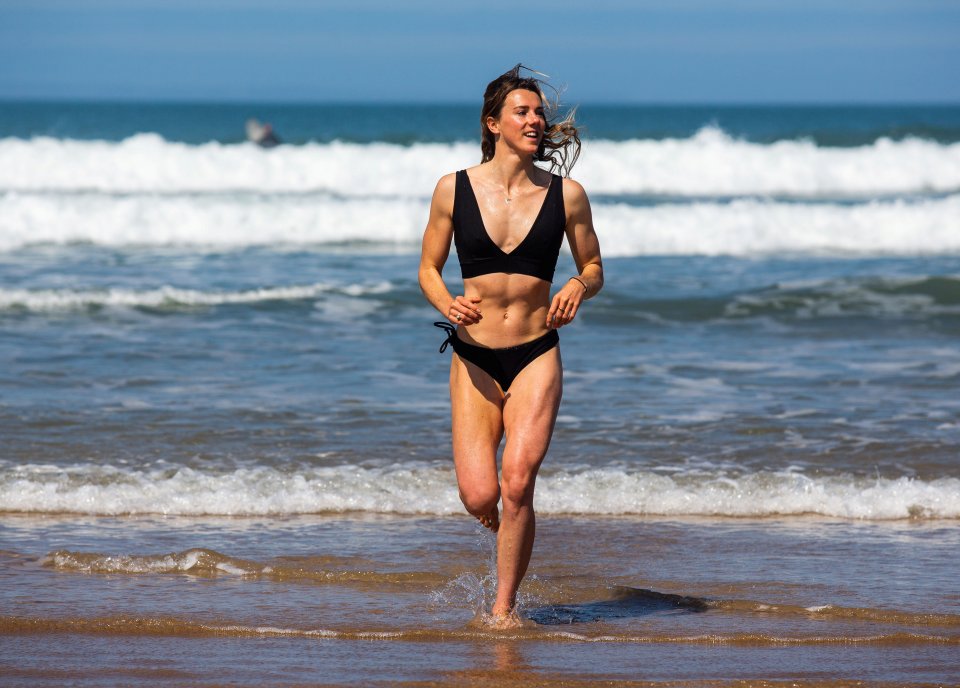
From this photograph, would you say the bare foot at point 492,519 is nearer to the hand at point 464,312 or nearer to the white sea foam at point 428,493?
the hand at point 464,312

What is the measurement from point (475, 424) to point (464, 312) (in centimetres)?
52

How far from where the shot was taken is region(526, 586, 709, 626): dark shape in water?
526 cm

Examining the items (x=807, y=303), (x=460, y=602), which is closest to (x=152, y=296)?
(x=807, y=303)

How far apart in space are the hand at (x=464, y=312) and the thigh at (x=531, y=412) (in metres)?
0.36

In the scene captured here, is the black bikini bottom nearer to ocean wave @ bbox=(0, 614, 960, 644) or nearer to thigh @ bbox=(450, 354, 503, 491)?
thigh @ bbox=(450, 354, 503, 491)

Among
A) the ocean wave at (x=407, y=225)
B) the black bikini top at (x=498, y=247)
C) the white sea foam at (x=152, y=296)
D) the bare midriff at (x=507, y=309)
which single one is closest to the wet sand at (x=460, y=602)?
the bare midriff at (x=507, y=309)

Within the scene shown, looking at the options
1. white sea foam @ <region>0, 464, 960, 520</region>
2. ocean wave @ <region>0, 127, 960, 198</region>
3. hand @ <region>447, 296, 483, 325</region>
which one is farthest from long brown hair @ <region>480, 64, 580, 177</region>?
ocean wave @ <region>0, 127, 960, 198</region>

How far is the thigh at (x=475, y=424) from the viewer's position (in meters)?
4.83

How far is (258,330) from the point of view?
41.9 feet

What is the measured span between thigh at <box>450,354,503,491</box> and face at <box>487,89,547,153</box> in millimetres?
915

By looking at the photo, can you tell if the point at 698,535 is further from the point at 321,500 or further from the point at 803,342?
the point at 803,342

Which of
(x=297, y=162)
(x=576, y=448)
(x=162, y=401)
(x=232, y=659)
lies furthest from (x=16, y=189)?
(x=232, y=659)

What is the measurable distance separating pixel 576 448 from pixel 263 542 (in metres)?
2.55

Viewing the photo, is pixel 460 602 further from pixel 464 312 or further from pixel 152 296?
pixel 152 296
